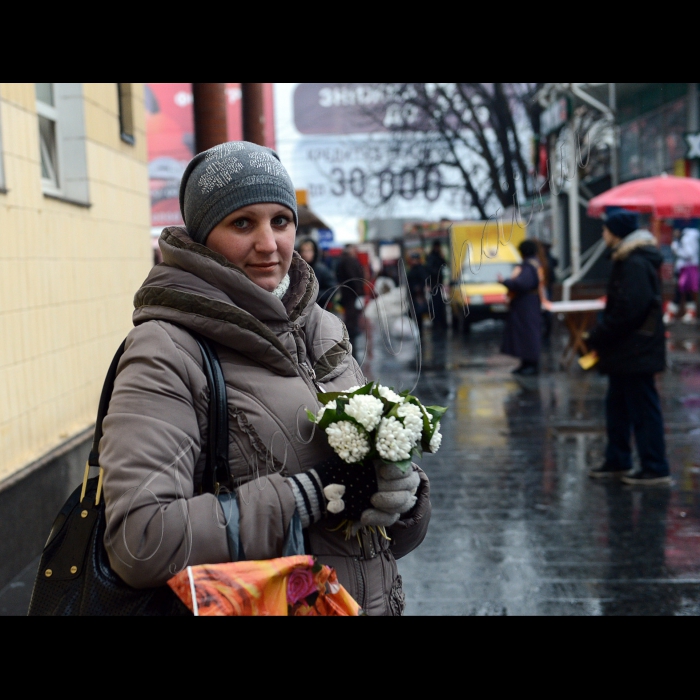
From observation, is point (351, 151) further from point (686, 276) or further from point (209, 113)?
point (209, 113)

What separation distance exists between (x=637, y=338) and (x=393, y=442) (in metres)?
5.54

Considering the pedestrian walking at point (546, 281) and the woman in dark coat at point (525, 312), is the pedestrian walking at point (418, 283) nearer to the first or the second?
the woman in dark coat at point (525, 312)

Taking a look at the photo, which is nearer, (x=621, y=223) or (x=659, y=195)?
(x=621, y=223)

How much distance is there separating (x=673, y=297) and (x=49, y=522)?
19105mm

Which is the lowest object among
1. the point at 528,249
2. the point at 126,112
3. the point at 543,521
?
the point at 543,521

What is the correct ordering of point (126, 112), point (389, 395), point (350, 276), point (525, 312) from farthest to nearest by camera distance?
point (525, 312), point (350, 276), point (126, 112), point (389, 395)

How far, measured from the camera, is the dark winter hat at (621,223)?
7.14m

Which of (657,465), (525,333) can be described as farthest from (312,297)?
(525,333)

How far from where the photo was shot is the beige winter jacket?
174 cm

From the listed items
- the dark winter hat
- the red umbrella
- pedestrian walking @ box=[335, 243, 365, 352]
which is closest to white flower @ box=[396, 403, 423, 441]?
the dark winter hat

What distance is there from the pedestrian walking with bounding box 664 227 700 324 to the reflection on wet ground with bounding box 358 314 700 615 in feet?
33.5

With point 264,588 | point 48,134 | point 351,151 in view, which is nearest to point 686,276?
point 351,151

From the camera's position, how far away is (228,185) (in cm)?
201

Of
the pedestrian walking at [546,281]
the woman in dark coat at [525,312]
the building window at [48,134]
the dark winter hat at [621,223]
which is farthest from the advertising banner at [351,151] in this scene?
the building window at [48,134]
